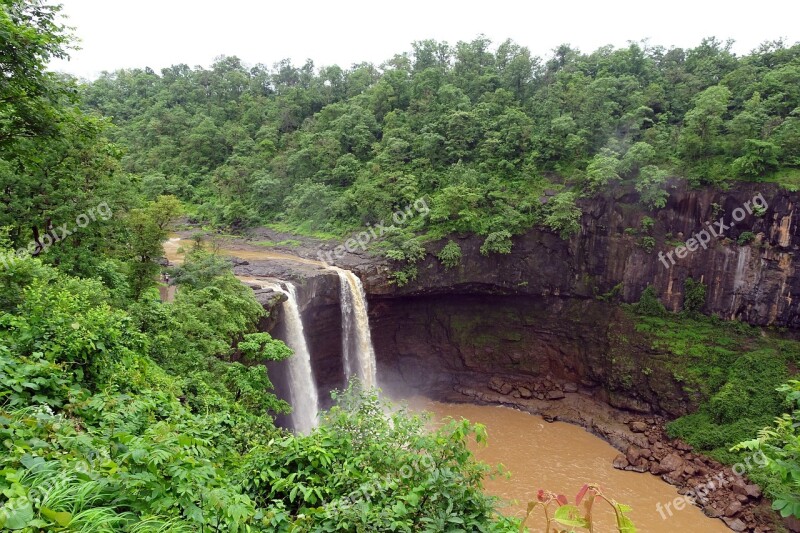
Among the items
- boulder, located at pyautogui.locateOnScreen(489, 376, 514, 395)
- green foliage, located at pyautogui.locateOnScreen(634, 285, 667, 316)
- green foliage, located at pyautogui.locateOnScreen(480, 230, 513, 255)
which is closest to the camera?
green foliage, located at pyautogui.locateOnScreen(634, 285, 667, 316)

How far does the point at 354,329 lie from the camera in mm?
18406

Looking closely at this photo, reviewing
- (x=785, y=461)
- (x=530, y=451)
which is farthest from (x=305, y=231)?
(x=785, y=461)

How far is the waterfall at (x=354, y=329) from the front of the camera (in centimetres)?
1822

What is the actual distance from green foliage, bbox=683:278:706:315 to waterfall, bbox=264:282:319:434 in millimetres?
16279

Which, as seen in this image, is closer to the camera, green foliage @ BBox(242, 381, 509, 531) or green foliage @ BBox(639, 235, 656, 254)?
green foliage @ BBox(242, 381, 509, 531)

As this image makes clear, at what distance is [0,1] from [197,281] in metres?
7.89

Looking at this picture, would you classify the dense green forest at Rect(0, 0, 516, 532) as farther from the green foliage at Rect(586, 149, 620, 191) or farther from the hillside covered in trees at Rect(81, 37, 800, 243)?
the green foliage at Rect(586, 149, 620, 191)

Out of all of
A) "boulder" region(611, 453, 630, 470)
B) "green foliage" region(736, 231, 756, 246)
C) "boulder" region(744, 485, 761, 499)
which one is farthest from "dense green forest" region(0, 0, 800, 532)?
"boulder" region(611, 453, 630, 470)

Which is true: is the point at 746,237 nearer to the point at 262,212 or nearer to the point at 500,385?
the point at 500,385

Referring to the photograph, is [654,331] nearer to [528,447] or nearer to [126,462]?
[528,447]

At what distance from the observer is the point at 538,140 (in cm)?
2297

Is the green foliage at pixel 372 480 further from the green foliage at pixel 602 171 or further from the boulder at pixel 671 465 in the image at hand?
the green foliage at pixel 602 171

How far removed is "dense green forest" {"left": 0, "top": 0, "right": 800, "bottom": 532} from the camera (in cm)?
334

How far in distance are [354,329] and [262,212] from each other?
12466 mm
